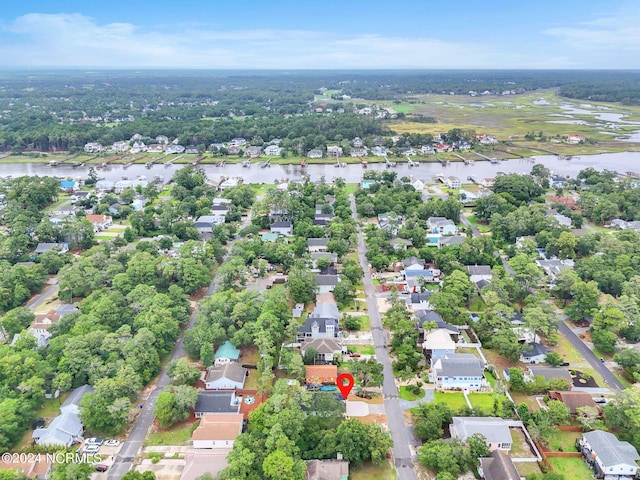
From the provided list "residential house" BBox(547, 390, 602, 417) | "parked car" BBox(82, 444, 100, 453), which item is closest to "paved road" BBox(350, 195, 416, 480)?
"residential house" BBox(547, 390, 602, 417)

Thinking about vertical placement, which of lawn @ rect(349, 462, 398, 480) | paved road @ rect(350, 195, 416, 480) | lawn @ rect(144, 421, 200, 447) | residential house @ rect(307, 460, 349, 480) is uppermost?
residential house @ rect(307, 460, 349, 480)

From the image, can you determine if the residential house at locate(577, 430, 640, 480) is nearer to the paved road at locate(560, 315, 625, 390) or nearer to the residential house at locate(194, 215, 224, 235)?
the paved road at locate(560, 315, 625, 390)

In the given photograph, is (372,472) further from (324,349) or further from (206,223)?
(206,223)

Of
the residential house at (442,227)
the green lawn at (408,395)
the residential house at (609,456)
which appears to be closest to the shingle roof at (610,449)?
the residential house at (609,456)

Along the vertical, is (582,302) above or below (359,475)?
above

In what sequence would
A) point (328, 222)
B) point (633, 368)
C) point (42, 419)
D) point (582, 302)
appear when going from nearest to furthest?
1. point (42, 419)
2. point (633, 368)
3. point (582, 302)
4. point (328, 222)

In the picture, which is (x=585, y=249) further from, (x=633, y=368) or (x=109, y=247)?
(x=109, y=247)

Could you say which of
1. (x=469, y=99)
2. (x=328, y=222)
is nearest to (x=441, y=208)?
(x=328, y=222)
